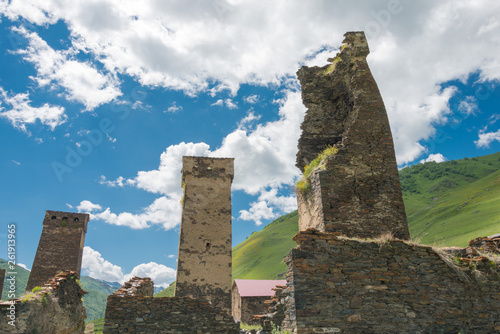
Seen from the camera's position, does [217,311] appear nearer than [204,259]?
Yes

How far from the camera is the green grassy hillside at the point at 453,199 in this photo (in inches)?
1400

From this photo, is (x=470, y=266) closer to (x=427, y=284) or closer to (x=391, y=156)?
(x=427, y=284)

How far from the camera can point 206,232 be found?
63.7 feet

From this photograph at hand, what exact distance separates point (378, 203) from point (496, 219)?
33.5 metres

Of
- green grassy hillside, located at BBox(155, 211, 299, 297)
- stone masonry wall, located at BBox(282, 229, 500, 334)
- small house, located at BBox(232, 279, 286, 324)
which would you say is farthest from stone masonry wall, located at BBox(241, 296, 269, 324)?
green grassy hillside, located at BBox(155, 211, 299, 297)

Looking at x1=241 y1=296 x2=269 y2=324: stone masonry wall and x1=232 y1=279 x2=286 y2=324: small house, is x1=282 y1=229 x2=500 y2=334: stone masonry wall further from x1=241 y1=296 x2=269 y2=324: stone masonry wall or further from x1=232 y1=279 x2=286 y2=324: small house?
x1=241 y1=296 x2=269 y2=324: stone masonry wall

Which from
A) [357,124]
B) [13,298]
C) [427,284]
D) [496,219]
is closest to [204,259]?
[13,298]

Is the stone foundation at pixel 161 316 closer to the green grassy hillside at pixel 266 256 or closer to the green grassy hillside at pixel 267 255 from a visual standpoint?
the green grassy hillside at pixel 266 256

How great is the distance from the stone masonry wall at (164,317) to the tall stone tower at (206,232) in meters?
9.48

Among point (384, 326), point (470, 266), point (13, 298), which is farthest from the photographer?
point (13, 298)

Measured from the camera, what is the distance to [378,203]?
8.64 meters

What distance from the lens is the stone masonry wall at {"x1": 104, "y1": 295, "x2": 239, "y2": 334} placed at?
8.20m

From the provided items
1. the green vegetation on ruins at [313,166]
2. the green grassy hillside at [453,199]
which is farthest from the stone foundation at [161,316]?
the green grassy hillside at [453,199]

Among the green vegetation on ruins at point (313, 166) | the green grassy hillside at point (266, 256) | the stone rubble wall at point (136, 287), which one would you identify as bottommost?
the stone rubble wall at point (136, 287)
